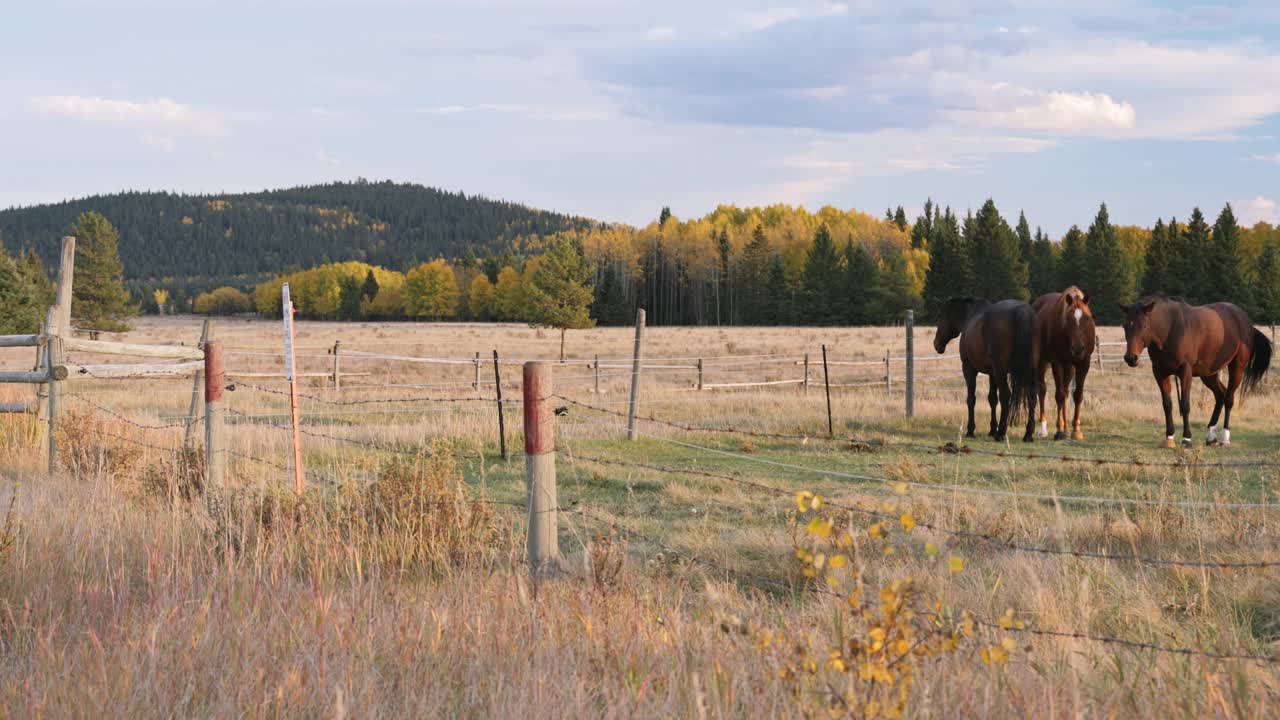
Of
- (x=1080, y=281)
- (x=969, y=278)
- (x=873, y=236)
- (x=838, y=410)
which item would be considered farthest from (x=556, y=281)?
(x=873, y=236)

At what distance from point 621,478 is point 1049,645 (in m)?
6.21

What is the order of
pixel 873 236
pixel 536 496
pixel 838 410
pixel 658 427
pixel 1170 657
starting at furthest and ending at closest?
pixel 873 236 → pixel 838 410 → pixel 658 427 → pixel 536 496 → pixel 1170 657

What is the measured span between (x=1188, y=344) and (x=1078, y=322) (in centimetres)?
128

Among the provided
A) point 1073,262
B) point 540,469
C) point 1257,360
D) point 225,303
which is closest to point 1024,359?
point 1257,360

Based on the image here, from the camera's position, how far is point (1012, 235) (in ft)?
236

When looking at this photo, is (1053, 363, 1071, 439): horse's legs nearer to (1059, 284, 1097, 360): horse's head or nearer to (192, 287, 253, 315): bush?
(1059, 284, 1097, 360): horse's head

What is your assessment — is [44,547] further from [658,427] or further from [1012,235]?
[1012,235]

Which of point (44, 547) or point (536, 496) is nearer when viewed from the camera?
point (536, 496)

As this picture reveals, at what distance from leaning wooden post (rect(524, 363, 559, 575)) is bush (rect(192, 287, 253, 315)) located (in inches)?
6883

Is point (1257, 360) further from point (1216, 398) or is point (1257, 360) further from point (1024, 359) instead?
point (1024, 359)

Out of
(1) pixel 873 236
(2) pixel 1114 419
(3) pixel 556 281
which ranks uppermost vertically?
(1) pixel 873 236

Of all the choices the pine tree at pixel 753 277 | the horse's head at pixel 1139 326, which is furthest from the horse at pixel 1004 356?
the pine tree at pixel 753 277

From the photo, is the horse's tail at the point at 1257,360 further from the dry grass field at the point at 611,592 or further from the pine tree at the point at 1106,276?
the pine tree at the point at 1106,276

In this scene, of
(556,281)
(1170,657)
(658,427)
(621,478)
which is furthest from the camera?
(556,281)
